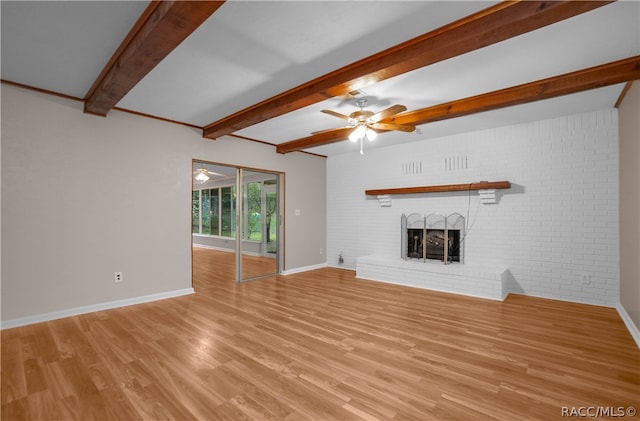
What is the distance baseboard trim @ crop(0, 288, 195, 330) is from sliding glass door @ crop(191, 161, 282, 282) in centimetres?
120

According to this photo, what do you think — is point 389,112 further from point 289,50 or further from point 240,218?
point 240,218

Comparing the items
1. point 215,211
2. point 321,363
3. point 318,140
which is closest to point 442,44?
point 321,363

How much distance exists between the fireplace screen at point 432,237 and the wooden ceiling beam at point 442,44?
3.29 m

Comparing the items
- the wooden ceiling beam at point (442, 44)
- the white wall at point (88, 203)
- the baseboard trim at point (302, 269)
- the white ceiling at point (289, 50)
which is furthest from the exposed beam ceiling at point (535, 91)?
the baseboard trim at point (302, 269)

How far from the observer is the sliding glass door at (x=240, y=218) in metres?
5.44

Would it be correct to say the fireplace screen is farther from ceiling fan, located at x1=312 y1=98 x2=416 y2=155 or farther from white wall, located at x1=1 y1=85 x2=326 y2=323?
white wall, located at x1=1 y1=85 x2=326 y2=323

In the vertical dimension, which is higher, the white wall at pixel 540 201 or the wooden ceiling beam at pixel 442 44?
the wooden ceiling beam at pixel 442 44

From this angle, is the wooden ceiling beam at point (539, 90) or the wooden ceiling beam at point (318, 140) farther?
the wooden ceiling beam at point (318, 140)

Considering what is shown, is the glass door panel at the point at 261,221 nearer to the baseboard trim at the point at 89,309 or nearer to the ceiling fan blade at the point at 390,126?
the baseboard trim at the point at 89,309

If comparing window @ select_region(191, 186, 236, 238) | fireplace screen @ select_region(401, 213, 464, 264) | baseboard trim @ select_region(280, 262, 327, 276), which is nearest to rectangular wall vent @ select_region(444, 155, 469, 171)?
fireplace screen @ select_region(401, 213, 464, 264)

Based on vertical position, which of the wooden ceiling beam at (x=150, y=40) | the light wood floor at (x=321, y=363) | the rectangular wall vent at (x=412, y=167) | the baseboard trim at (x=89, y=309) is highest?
the wooden ceiling beam at (x=150, y=40)

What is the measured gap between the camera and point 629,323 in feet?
10.1

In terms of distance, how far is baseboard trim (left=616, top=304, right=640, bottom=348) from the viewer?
2771 millimetres

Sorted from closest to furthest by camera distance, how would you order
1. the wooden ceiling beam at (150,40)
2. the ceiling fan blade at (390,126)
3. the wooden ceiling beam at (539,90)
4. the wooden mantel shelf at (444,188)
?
1. the wooden ceiling beam at (150,40)
2. the wooden ceiling beam at (539,90)
3. the ceiling fan blade at (390,126)
4. the wooden mantel shelf at (444,188)
